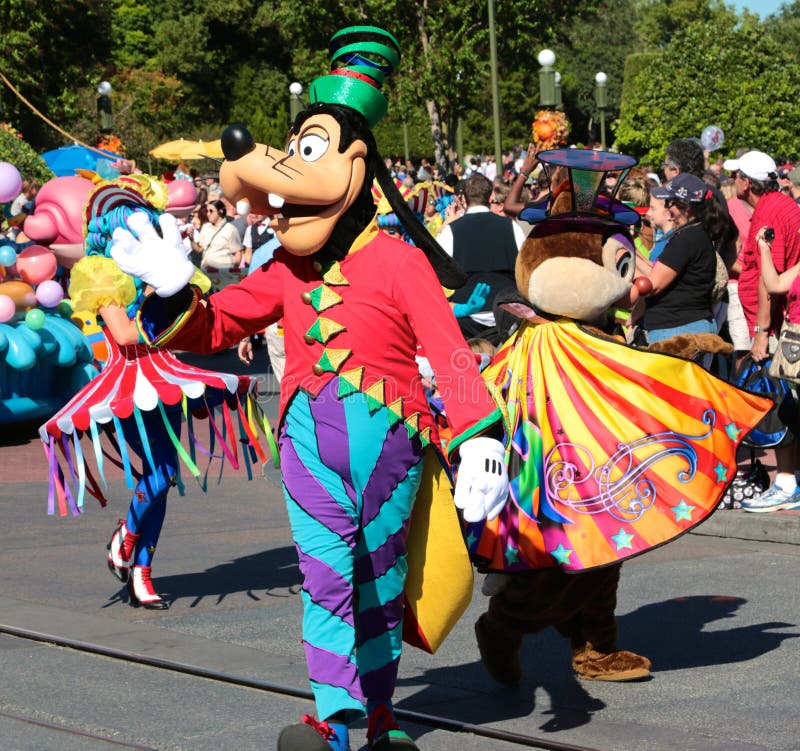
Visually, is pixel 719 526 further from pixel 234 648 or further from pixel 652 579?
pixel 234 648

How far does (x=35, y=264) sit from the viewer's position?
11.2m

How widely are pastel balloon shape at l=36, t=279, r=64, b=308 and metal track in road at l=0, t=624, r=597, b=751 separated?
5820 mm

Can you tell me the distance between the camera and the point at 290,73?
5678 cm

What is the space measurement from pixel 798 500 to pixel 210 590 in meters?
3.29

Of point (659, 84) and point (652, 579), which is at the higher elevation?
point (659, 84)

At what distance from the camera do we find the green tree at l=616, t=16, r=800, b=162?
26.0 metres

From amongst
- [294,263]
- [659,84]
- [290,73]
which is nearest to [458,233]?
[294,263]

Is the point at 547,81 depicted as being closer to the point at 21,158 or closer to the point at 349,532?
the point at 21,158

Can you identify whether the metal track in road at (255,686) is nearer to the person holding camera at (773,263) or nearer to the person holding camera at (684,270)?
the person holding camera at (684,270)

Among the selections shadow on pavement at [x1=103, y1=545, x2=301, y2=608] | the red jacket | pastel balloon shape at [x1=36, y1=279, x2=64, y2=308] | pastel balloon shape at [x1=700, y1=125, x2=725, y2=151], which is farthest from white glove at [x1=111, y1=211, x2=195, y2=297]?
pastel balloon shape at [x1=700, y1=125, x2=725, y2=151]

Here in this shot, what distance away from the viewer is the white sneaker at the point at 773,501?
26.0 ft

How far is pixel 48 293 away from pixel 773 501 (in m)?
5.82

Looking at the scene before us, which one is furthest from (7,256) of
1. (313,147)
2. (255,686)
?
(313,147)

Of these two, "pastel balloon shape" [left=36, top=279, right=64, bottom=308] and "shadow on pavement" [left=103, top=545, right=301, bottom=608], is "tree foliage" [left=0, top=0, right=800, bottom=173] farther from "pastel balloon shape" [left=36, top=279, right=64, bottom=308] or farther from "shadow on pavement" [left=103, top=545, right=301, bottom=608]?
"shadow on pavement" [left=103, top=545, right=301, bottom=608]
